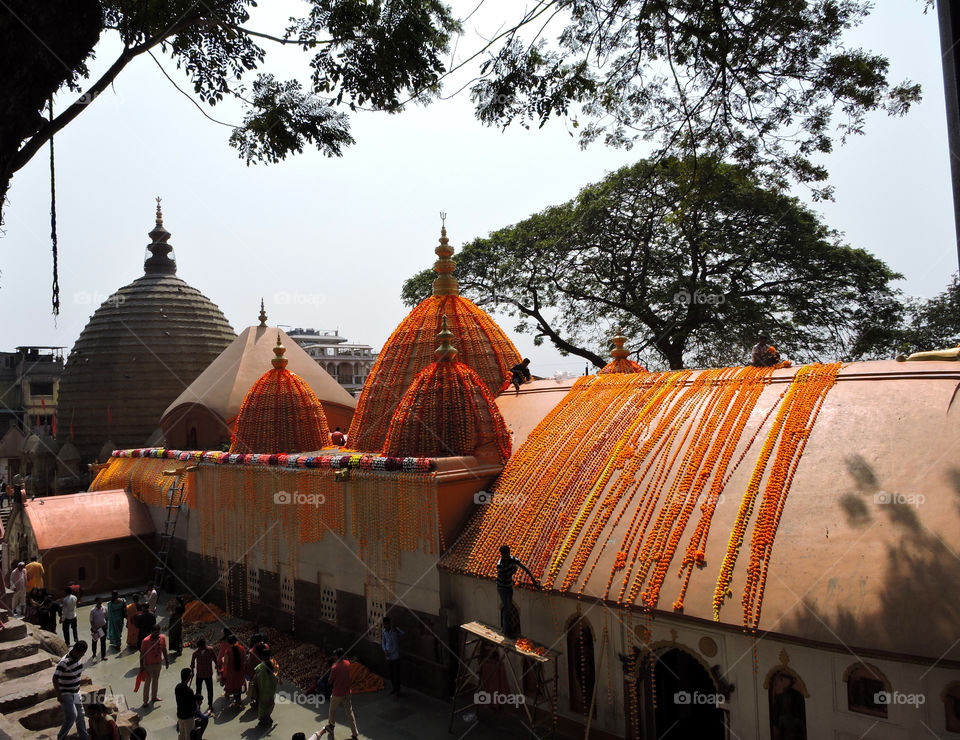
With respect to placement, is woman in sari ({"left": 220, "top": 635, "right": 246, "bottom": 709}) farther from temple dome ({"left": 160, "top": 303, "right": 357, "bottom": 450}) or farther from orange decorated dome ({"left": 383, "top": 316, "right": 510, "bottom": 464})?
temple dome ({"left": 160, "top": 303, "right": 357, "bottom": 450})

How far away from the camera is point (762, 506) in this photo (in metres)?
7.79

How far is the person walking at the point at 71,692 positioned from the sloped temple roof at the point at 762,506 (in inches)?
179

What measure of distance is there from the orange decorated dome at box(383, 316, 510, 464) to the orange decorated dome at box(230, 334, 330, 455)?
14.3 ft

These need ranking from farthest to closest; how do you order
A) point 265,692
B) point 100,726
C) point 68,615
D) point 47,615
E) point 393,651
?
point 47,615 < point 68,615 < point 393,651 < point 265,692 < point 100,726

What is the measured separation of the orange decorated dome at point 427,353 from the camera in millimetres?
13602

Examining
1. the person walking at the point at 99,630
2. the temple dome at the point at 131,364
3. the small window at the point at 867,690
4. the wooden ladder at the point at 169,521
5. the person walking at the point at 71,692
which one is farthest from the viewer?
the temple dome at the point at 131,364

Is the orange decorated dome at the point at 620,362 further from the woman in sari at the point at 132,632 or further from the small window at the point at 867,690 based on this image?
the woman in sari at the point at 132,632

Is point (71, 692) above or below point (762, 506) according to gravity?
below

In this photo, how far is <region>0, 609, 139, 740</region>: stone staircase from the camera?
8.23m

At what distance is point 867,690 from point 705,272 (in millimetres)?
15089

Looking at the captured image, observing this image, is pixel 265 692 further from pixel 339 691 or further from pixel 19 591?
pixel 19 591

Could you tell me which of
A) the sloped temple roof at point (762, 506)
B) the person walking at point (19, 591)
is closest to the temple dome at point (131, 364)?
the person walking at point (19, 591)

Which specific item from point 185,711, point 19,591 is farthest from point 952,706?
point 19,591

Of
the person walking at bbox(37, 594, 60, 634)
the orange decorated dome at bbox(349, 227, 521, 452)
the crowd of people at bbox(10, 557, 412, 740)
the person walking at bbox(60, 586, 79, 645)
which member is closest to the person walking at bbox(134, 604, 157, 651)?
the crowd of people at bbox(10, 557, 412, 740)
